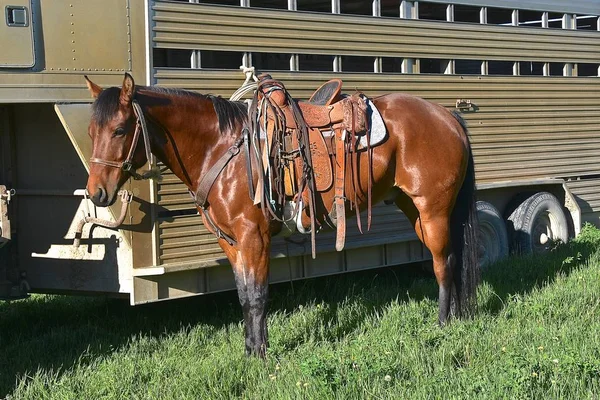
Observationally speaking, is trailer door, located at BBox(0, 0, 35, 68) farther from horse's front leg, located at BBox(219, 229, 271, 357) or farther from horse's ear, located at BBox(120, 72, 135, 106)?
horse's front leg, located at BBox(219, 229, 271, 357)

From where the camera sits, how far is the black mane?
4.96 m

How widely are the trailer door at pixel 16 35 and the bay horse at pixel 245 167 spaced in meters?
0.47

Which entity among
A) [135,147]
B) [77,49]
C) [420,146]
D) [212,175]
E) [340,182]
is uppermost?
[77,49]

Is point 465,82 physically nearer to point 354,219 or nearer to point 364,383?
point 354,219

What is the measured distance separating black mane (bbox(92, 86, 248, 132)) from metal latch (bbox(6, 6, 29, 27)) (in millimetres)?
774

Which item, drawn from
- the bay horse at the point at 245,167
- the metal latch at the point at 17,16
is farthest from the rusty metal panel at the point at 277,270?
the metal latch at the point at 17,16

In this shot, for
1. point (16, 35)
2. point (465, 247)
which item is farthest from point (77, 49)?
point (465, 247)

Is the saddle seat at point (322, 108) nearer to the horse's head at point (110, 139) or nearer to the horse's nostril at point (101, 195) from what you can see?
the horse's head at point (110, 139)

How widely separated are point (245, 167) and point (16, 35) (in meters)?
1.74

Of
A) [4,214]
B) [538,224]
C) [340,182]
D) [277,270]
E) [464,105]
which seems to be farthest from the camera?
[538,224]

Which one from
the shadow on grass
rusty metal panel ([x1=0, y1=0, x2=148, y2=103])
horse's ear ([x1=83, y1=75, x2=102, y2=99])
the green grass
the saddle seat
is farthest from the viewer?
the shadow on grass

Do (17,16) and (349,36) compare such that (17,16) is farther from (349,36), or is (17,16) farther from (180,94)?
(349,36)

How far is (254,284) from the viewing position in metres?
5.42

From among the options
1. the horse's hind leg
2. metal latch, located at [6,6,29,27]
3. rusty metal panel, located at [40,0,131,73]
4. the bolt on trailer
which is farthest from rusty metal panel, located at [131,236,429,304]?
metal latch, located at [6,6,29,27]
